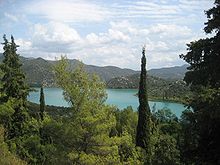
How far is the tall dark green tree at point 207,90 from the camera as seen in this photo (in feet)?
36.2

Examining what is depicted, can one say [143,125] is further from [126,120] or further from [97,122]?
[126,120]

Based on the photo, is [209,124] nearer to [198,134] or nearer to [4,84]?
[198,134]

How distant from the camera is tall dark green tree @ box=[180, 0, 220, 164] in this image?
11031 mm

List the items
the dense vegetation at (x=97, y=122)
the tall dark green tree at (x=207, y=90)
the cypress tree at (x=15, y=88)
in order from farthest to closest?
the cypress tree at (x=15, y=88) → the dense vegetation at (x=97, y=122) → the tall dark green tree at (x=207, y=90)

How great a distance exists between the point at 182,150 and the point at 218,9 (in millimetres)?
5229

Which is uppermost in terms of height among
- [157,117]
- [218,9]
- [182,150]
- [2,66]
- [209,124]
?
[218,9]

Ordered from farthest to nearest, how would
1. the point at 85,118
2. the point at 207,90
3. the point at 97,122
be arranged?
the point at 97,122 < the point at 85,118 < the point at 207,90

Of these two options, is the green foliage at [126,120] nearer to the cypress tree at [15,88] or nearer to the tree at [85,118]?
the cypress tree at [15,88]

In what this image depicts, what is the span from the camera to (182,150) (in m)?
13.0

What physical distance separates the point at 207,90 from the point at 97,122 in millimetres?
11242

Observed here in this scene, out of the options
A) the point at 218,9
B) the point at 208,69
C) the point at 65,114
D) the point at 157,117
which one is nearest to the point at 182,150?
the point at 208,69

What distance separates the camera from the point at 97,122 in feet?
70.8

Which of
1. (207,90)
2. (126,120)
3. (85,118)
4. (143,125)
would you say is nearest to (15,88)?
(85,118)

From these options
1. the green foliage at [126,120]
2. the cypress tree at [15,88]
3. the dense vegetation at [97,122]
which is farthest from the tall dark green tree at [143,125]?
the green foliage at [126,120]
